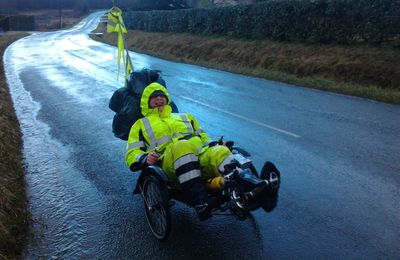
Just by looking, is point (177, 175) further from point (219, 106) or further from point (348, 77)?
point (348, 77)

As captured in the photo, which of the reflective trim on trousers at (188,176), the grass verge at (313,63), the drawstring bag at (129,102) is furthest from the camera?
the grass verge at (313,63)

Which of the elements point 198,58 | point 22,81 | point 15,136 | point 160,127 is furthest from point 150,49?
point 160,127

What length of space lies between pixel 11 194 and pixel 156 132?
6.85 ft

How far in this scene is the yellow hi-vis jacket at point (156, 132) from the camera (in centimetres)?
468

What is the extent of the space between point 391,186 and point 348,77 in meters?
9.47

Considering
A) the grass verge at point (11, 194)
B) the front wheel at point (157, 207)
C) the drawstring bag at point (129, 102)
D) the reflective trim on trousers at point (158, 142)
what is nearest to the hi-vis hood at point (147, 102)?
the reflective trim on trousers at point (158, 142)

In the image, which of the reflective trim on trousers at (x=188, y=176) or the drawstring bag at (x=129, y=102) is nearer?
the reflective trim on trousers at (x=188, y=176)

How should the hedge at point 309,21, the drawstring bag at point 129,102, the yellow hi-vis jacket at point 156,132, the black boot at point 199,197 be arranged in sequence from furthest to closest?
the hedge at point 309,21, the drawstring bag at point 129,102, the yellow hi-vis jacket at point 156,132, the black boot at point 199,197

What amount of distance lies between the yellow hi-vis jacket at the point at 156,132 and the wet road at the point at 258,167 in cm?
80

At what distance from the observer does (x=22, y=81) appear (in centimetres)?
1531

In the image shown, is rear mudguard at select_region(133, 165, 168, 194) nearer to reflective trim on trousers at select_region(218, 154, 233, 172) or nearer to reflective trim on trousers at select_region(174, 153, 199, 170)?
reflective trim on trousers at select_region(174, 153, 199, 170)

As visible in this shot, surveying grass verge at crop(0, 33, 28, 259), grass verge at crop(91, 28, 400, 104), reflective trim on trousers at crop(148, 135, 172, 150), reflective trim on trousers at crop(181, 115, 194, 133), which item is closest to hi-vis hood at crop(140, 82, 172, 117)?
reflective trim on trousers at crop(181, 115, 194, 133)

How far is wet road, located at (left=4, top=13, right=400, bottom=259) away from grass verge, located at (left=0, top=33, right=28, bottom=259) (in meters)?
0.14

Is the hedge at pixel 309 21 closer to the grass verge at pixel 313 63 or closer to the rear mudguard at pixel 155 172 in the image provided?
the grass verge at pixel 313 63
